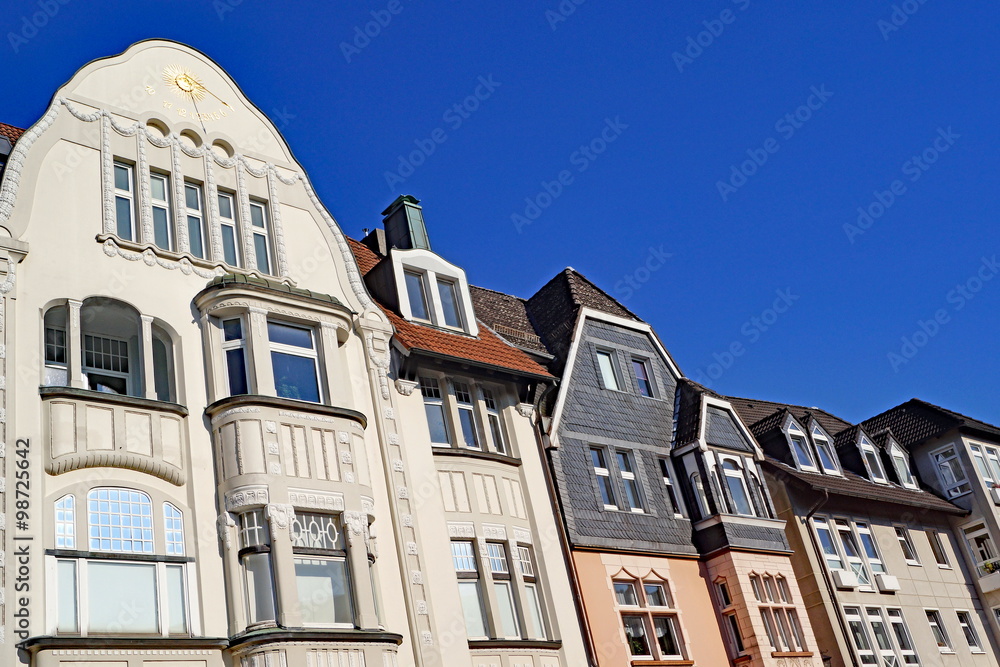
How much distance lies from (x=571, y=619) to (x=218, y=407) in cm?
890

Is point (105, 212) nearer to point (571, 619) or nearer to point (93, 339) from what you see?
point (93, 339)

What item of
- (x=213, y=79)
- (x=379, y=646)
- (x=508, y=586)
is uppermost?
(x=213, y=79)

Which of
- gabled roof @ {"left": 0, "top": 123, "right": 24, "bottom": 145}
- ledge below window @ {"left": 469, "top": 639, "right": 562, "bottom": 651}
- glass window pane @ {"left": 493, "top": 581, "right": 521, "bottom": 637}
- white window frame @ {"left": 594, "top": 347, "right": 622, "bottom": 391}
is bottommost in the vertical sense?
ledge below window @ {"left": 469, "top": 639, "right": 562, "bottom": 651}

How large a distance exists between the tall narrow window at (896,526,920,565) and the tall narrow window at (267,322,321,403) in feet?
75.7

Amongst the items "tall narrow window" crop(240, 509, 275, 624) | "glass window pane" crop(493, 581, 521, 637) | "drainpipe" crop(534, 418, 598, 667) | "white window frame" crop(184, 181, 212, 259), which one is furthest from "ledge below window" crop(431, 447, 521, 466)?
"white window frame" crop(184, 181, 212, 259)

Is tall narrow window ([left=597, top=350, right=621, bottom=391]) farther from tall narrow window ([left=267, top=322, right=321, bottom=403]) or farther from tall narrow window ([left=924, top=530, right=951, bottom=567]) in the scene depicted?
tall narrow window ([left=924, top=530, right=951, bottom=567])

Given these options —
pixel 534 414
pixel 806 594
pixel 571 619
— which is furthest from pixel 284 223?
pixel 806 594

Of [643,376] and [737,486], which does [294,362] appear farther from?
[737,486]

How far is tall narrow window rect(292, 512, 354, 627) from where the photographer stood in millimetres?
17531

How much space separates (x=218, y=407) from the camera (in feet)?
60.6

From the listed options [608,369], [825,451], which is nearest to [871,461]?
[825,451]

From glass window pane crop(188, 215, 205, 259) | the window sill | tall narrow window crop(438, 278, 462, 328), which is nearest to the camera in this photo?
the window sill

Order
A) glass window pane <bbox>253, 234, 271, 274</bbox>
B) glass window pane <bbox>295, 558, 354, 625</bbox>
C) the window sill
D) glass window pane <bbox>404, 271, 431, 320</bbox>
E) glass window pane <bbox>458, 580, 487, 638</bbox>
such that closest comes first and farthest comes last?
the window sill < glass window pane <bbox>295, 558, 354, 625</bbox> < glass window pane <bbox>458, 580, 487, 638</bbox> < glass window pane <bbox>253, 234, 271, 274</bbox> < glass window pane <bbox>404, 271, 431, 320</bbox>

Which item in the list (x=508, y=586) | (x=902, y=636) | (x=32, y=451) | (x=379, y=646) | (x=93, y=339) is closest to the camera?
(x=32, y=451)
